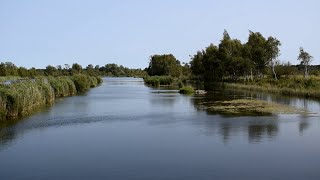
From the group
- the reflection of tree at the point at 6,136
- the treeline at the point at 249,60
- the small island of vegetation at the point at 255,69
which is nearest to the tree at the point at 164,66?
the small island of vegetation at the point at 255,69

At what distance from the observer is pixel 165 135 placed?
2105 centimetres

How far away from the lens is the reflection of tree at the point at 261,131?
20.0m

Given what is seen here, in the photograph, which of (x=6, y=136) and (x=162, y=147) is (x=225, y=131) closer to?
(x=162, y=147)

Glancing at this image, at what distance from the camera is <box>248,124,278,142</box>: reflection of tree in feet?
65.7

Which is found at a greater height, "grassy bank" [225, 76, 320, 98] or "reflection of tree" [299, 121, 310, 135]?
"grassy bank" [225, 76, 320, 98]

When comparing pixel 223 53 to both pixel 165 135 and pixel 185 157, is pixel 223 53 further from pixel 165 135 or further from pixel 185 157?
pixel 185 157

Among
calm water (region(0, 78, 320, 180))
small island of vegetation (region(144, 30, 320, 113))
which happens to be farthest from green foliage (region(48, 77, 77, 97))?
calm water (region(0, 78, 320, 180))

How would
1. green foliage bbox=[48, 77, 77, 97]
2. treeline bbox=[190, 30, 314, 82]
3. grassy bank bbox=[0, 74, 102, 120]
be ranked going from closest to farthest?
grassy bank bbox=[0, 74, 102, 120], green foliage bbox=[48, 77, 77, 97], treeline bbox=[190, 30, 314, 82]

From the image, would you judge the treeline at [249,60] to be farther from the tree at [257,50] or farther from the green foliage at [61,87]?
the green foliage at [61,87]

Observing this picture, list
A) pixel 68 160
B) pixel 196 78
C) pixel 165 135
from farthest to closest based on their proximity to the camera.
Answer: pixel 196 78 < pixel 165 135 < pixel 68 160

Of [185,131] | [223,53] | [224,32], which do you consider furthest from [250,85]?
[185,131]

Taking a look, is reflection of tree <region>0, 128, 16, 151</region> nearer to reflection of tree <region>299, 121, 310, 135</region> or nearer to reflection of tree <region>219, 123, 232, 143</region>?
reflection of tree <region>219, 123, 232, 143</region>

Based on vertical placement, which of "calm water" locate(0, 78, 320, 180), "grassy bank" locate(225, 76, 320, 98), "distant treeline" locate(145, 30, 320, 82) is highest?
"distant treeline" locate(145, 30, 320, 82)

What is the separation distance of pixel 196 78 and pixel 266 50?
1860 inches
